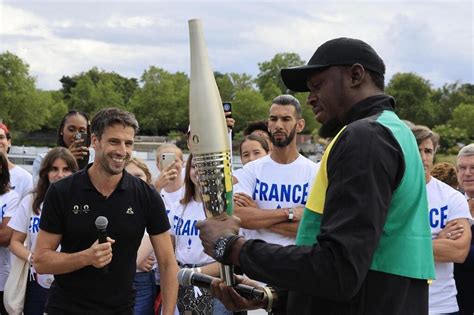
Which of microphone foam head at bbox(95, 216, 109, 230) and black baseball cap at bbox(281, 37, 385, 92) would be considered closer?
black baseball cap at bbox(281, 37, 385, 92)

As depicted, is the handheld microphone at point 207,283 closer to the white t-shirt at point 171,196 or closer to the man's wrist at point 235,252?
the man's wrist at point 235,252

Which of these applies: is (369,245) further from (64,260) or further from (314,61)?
(64,260)

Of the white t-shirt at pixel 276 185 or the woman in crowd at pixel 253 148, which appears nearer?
the white t-shirt at pixel 276 185

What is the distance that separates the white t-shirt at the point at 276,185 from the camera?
229 inches

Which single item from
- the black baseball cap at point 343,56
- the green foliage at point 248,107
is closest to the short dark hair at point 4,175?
the black baseball cap at point 343,56

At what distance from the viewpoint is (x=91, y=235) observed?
433 centimetres

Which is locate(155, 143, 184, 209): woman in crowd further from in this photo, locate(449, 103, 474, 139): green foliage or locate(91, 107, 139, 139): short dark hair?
locate(449, 103, 474, 139): green foliage

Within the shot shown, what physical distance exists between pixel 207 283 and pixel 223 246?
0.37 metres

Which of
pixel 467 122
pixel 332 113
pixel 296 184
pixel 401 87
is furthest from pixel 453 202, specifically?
pixel 401 87

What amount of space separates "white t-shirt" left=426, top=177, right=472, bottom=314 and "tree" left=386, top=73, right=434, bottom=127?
7971 cm

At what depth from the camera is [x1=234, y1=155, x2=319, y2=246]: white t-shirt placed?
581cm

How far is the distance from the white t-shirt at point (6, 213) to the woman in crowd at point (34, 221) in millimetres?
516

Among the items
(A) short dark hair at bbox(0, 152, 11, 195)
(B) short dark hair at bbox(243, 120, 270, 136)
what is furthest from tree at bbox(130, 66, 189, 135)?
(A) short dark hair at bbox(0, 152, 11, 195)

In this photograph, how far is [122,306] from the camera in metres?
4.44
